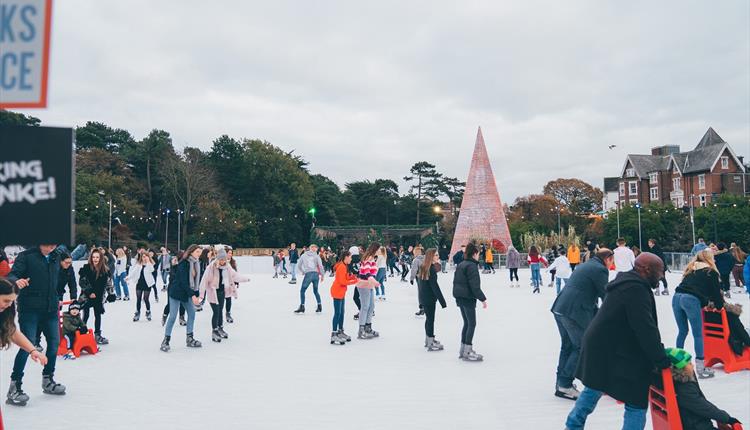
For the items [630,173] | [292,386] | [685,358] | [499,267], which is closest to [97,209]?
[499,267]

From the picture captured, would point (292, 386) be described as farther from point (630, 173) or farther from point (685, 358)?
point (630, 173)

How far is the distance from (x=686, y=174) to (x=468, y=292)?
6111 cm

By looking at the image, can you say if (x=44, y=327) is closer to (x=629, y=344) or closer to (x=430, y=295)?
(x=430, y=295)

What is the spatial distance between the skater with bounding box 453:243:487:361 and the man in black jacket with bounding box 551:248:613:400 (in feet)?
5.93

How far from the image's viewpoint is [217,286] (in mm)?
9219

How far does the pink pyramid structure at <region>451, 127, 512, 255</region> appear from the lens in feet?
118

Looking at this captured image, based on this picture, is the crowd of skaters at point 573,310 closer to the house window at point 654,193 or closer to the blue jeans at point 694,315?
the blue jeans at point 694,315

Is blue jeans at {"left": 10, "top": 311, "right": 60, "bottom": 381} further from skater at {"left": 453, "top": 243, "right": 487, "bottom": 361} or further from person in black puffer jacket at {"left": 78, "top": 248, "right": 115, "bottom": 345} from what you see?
skater at {"left": 453, "top": 243, "right": 487, "bottom": 361}

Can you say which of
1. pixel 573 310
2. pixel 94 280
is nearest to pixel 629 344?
pixel 573 310

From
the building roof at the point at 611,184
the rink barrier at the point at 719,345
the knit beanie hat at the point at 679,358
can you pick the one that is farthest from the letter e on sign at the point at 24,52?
the building roof at the point at 611,184

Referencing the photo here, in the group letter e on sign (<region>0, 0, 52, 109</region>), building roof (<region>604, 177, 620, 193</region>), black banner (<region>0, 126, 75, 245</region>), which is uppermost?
building roof (<region>604, 177, 620, 193</region>)

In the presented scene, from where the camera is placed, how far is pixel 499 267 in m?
34.8

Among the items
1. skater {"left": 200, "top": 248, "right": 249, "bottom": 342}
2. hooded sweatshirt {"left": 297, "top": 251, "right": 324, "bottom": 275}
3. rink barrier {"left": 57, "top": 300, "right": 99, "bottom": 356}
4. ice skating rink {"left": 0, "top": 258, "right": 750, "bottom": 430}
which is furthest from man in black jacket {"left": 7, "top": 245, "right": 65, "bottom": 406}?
hooded sweatshirt {"left": 297, "top": 251, "right": 324, "bottom": 275}

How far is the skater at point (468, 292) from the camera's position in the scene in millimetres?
7242
